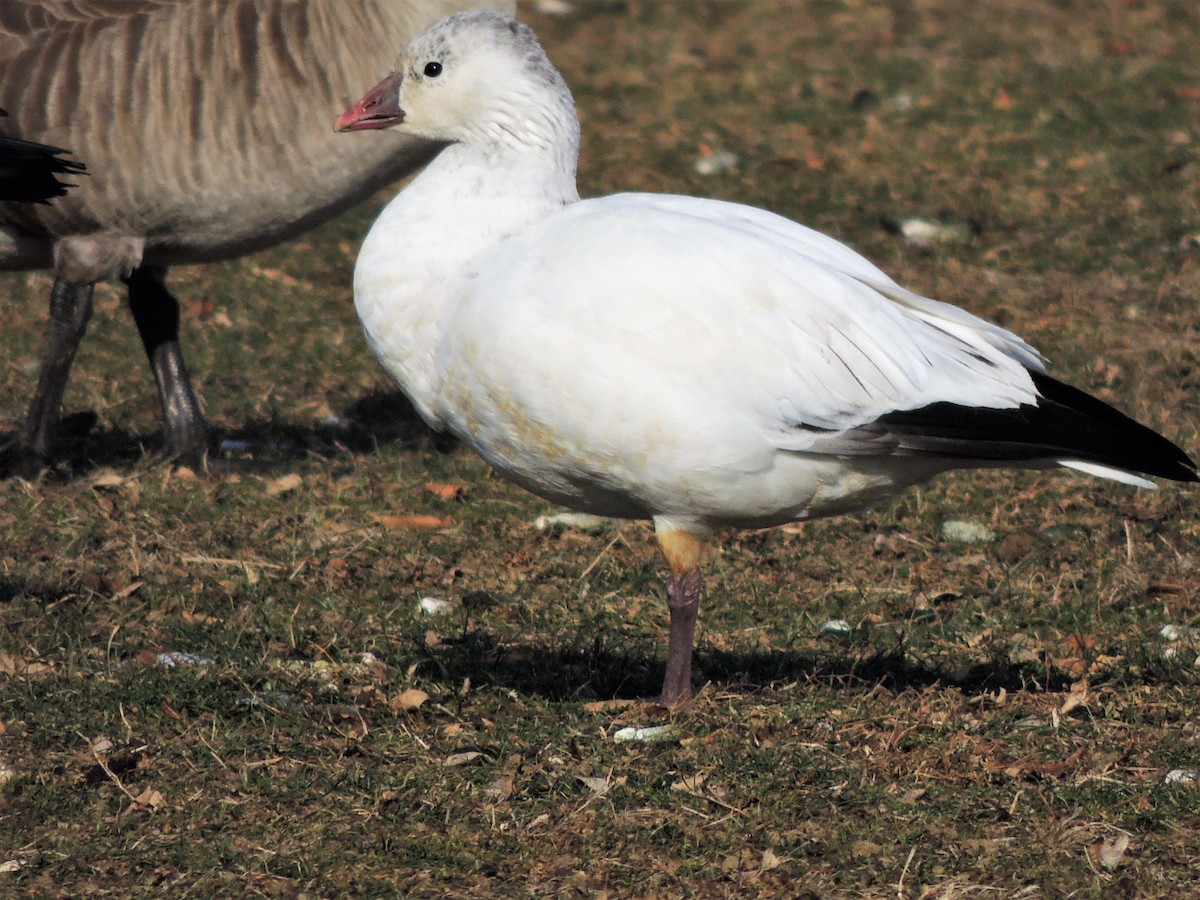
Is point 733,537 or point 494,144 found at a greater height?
point 494,144

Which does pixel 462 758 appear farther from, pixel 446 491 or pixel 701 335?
pixel 446 491

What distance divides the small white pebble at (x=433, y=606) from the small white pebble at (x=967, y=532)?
158 cm

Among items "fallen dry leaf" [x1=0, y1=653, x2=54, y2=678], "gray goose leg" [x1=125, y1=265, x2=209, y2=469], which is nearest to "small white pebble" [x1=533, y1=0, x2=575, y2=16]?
"gray goose leg" [x1=125, y1=265, x2=209, y2=469]

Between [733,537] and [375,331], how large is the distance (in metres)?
1.90

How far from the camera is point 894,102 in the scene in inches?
376

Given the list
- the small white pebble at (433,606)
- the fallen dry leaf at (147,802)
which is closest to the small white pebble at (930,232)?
the small white pebble at (433,606)

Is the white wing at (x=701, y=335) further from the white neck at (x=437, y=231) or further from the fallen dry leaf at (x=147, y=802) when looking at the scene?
the fallen dry leaf at (x=147, y=802)

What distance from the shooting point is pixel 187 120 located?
5.67 meters

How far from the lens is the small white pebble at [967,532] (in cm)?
536

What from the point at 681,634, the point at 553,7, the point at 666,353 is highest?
the point at 553,7

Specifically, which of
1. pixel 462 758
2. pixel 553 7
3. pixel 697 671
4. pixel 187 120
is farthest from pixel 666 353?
pixel 553 7

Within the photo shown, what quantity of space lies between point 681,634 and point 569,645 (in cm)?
65

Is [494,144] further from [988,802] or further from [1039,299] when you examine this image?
[1039,299]

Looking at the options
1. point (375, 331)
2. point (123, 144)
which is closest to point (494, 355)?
point (375, 331)
